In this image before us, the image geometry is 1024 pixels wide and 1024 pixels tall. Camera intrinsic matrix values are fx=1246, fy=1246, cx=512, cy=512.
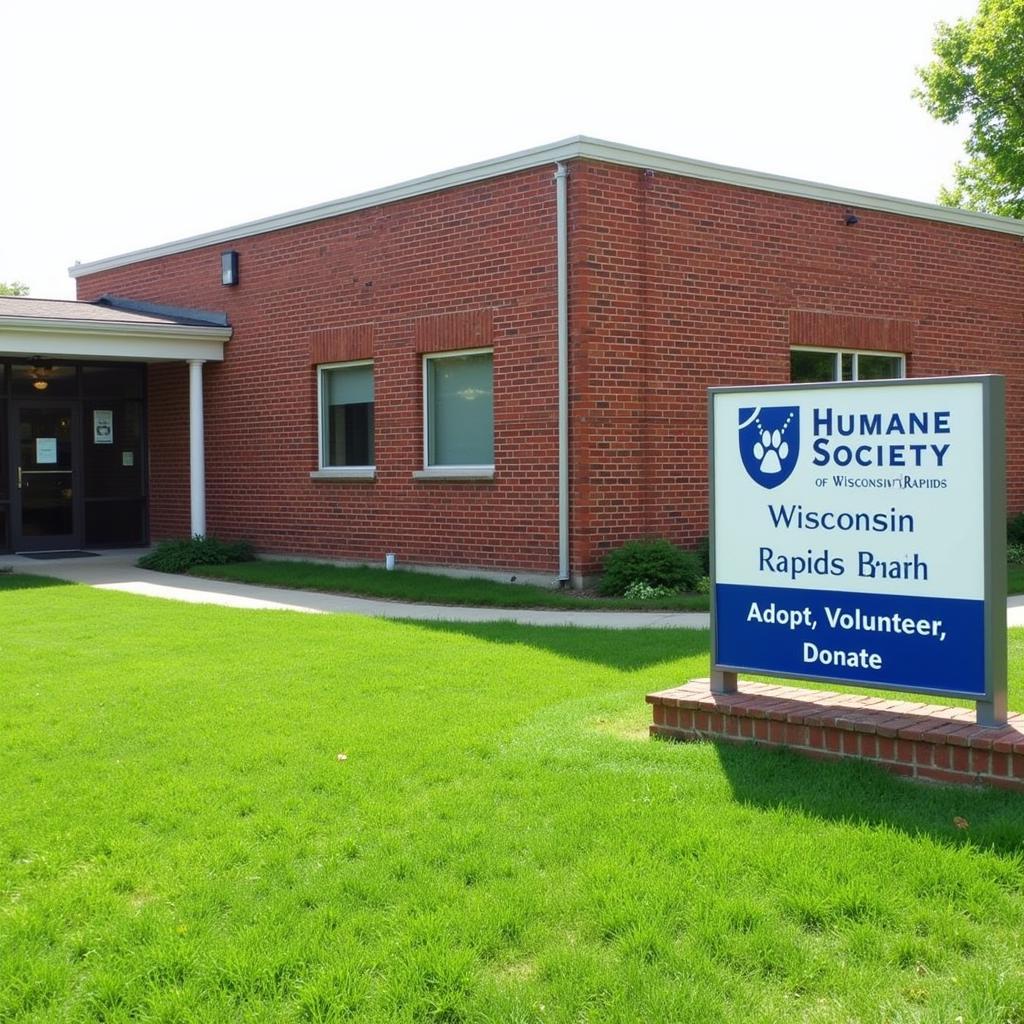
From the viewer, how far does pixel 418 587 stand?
13539mm

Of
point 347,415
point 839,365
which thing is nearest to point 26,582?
point 347,415

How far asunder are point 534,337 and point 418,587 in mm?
3014

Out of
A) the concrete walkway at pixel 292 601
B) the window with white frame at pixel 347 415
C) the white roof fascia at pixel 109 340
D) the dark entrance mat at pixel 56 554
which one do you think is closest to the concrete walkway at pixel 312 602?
the concrete walkway at pixel 292 601

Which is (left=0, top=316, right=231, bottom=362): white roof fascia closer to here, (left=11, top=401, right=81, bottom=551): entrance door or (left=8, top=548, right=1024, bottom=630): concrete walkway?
(left=11, top=401, right=81, bottom=551): entrance door

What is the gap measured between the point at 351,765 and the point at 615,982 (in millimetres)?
2554

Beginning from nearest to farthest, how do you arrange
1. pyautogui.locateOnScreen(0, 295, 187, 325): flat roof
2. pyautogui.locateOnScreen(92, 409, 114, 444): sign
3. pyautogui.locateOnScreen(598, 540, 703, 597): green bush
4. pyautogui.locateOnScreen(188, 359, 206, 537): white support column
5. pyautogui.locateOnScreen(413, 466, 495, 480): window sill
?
pyautogui.locateOnScreen(598, 540, 703, 597): green bush, pyautogui.locateOnScreen(413, 466, 495, 480): window sill, pyautogui.locateOnScreen(0, 295, 187, 325): flat roof, pyautogui.locateOnScreen(188, 359, 206, 537): white support column, pyautogui.locateOnScreen(92, 409, 114, 444): sign

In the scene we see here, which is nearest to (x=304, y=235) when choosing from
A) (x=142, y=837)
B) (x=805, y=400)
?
(x=805, y=400)

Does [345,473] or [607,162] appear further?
[345,473]

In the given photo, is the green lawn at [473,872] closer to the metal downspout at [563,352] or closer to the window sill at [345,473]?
the metal downspout at [563,352]

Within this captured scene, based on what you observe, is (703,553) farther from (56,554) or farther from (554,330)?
(56,554)

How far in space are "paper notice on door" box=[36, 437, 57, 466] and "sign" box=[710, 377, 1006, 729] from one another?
1474 cm

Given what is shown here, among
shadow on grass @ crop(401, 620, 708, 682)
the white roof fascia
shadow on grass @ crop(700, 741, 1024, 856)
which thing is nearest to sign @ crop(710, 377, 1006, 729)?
shadow on grass @ crop(700, 741, 1024, 856)

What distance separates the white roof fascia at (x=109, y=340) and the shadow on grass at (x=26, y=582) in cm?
301

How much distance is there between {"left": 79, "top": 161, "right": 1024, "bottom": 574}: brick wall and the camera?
13523 millimetres
